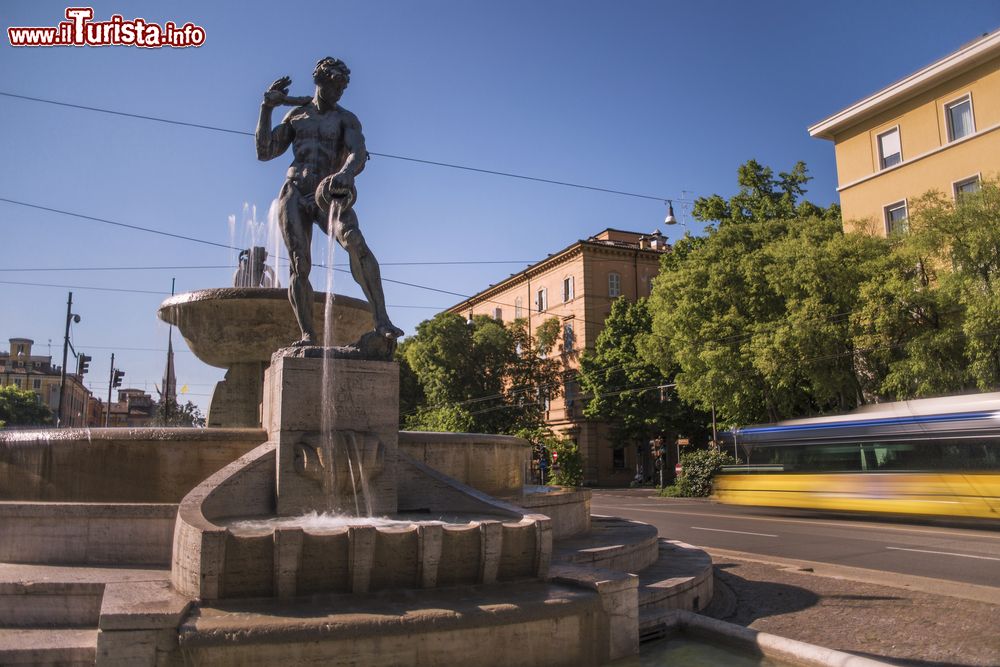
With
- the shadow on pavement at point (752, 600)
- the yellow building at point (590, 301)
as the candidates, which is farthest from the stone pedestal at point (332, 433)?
the yellow building at point (590, 301)

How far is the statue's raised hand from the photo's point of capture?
7.48 metres

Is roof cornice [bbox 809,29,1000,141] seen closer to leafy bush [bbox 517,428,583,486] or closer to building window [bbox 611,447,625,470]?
leafy bush [bbox 517,428,583,486]

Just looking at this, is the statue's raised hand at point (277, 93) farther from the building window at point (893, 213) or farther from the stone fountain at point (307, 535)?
the building window at point (893, 213)

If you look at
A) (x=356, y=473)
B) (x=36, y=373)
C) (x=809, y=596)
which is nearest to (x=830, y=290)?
(x=809, y=596)

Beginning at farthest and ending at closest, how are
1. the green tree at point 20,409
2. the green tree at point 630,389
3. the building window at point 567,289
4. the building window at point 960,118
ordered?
1. the green tree at point 20,409
2. the building window at point 567,289
3. the green tree at point 630,389
4. the building window at point 960,118

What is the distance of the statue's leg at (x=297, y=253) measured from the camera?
724cm

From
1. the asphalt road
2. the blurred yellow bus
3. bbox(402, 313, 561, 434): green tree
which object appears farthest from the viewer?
bbox(402, 313, 561, 434): green tree

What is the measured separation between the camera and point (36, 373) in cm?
9081

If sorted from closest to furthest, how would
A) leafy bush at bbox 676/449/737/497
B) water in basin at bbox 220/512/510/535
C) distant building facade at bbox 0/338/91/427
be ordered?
water in basin at bbox 220/512/510/535 < leafy bush at bbox 676/449/737/497 < distant building facade at bbox 0/338/91/427

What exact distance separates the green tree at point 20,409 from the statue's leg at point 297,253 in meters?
63.3

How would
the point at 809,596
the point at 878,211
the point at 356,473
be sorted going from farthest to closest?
1. the point at 878,211
2. the point at 809,596
3. the point at 356,473

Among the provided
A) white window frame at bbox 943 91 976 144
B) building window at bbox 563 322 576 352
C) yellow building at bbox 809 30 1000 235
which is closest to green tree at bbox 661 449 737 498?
yellow building at bbox 809 30 1000 235

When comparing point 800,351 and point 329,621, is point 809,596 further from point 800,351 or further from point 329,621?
point 800,351

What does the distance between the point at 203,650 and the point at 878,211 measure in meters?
31.5
